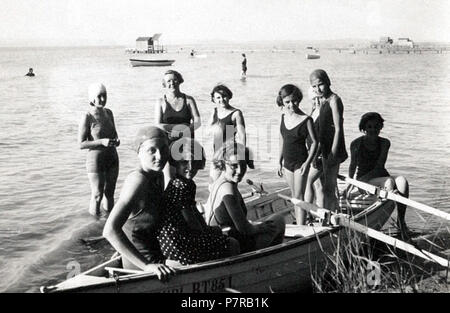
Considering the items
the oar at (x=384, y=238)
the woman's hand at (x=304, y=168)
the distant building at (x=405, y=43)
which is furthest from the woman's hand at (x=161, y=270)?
the distant building at (x=405, y=43)

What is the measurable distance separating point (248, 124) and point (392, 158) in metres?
6.75

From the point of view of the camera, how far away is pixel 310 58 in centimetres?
8531

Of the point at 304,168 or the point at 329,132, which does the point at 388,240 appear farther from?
the point at 329,132

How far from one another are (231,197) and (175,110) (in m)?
2.78

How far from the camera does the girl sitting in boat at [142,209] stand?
393 centimetres

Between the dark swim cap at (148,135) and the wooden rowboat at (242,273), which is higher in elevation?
the dark swim cap at (148,135)

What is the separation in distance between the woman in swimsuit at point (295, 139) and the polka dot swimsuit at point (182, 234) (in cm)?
203

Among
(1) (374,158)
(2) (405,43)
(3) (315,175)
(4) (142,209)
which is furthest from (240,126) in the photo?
(2) (405,43)

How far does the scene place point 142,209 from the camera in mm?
4082

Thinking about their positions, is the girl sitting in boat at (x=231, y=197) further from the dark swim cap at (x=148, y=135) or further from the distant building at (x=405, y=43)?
the distant building at (x=405, y=43)

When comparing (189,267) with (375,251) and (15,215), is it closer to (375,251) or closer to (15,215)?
(375,251)

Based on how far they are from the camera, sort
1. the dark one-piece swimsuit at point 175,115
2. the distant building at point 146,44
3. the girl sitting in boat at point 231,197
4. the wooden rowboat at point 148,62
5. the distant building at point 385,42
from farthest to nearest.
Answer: the distant building at point 385,42
the distant building at point 146,44
the wooden rowboat at point 148,62
the dark one-piece swimsuit at point 175,115
the girl sitting in boat at point 231,197

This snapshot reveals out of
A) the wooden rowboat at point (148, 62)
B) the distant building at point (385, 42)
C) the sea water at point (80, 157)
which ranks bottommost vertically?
the sea water at point (80, 157)
